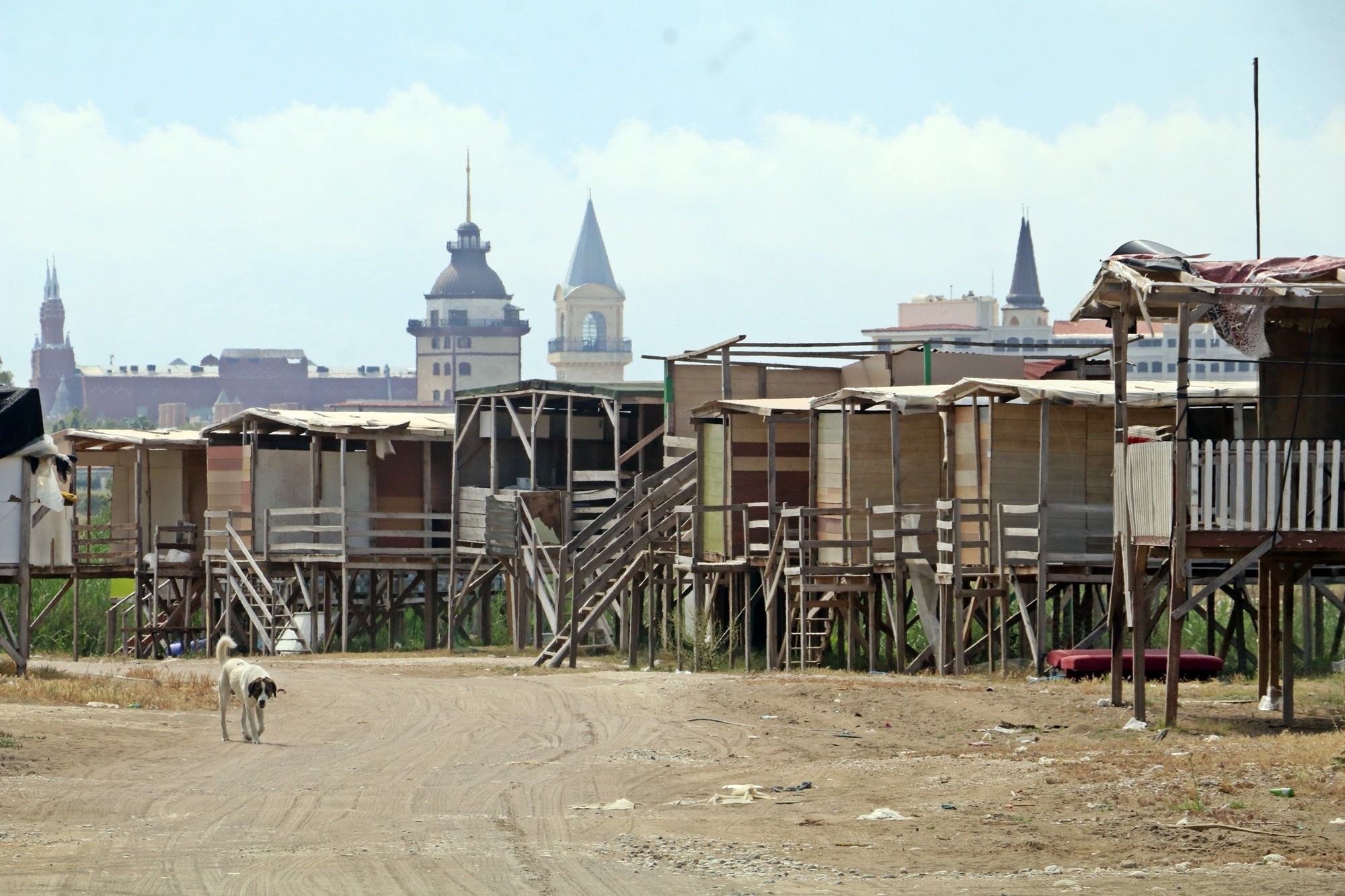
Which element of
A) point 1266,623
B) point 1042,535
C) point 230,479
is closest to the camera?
point 1266,623

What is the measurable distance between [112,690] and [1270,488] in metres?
13.4

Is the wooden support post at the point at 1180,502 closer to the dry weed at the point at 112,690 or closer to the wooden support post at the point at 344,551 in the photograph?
the dry weed at the point at 112,690

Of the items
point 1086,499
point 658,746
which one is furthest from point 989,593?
point 658,746

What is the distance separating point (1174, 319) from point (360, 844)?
10.0 metres

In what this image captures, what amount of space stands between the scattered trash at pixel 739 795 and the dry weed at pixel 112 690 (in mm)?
8274

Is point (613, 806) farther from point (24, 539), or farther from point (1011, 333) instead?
point (1011, 333)

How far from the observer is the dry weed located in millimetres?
20922

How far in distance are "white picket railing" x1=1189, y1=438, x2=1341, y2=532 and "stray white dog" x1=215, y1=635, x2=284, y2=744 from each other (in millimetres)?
8649

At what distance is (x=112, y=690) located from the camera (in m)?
22.1

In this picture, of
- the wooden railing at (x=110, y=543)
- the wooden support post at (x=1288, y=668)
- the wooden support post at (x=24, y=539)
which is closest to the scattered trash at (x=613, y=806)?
the wooden support post at (x=1288, y=668)

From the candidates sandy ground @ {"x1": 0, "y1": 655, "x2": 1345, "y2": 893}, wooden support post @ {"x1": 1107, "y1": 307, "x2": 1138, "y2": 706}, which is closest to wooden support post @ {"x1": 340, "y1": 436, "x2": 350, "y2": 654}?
sandy ground @ {"x1": 0, "y1": 655, "x2": 1345, "y2": 893}

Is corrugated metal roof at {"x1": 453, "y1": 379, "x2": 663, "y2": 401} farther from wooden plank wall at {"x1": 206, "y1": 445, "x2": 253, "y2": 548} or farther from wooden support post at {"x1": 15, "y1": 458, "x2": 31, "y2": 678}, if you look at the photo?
wooden support post at {"x1": 15, "y1": 458, "x2": 31, "y2": 678}

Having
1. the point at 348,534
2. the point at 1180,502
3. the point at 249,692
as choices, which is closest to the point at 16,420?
the point at 249,692

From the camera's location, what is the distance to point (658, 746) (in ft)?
56.6
